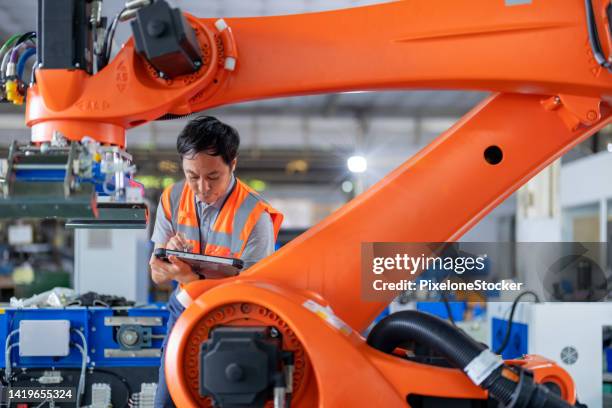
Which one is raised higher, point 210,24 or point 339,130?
point 339,130

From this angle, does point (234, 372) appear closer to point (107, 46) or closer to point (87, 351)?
point (107, 46)

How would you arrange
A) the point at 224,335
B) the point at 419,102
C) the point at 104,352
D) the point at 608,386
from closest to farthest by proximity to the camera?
the point at 224,335
the point at 104,352
the point at 608,386
the point at 419,102

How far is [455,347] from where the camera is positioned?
1366 millimetres

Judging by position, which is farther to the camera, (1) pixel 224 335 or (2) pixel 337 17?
(2) pixel 337 17

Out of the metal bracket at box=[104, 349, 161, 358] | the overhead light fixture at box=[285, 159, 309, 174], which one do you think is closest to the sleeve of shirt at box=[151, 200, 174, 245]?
the metal bracket at box=[104, 349, 161, 358]

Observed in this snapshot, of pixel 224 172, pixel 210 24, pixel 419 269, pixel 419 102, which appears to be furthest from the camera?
pixel 419 102

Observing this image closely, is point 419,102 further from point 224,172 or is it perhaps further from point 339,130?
point 224,172

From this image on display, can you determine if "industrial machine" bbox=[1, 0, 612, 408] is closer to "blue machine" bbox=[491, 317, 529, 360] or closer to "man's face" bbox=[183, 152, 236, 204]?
"man's face" bbox=[183, 152, 236, 204]

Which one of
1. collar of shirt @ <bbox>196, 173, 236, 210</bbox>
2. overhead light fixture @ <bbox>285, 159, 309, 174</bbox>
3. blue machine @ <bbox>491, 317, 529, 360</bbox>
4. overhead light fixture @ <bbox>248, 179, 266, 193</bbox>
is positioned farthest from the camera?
overhead light fixture @ <bbox>248, 179, 266, 193</bbox>

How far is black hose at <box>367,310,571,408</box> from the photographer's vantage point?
1.30 m

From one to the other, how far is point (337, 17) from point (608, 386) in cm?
347

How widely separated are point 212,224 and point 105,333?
1332 mm

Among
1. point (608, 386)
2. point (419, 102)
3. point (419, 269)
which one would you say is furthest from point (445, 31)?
point (419, 102)

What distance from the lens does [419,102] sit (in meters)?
9.65
